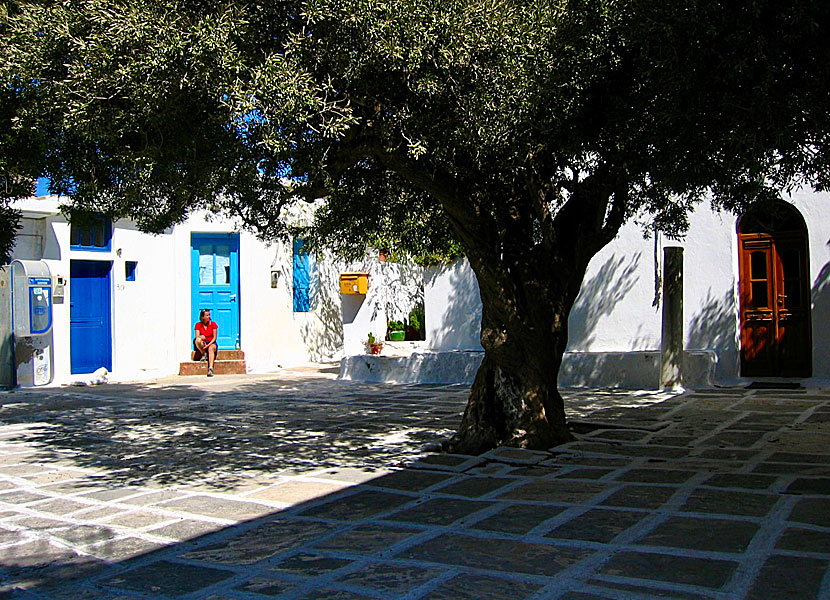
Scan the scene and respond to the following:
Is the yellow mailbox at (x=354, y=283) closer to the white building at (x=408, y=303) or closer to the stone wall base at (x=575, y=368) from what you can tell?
the white building at (x=408, y=303)

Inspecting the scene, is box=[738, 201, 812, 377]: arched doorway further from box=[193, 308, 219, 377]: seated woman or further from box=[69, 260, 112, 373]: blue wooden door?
box=[69, 260, 112, 373]: blue wooden door

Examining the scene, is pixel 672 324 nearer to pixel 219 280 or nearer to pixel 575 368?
pixel 575 368

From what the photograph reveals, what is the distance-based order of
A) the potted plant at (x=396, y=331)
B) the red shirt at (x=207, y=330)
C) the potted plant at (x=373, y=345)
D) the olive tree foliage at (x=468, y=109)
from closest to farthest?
the olive tree foliage at (x=468, y=109), the red shirt at (x=207, y=330), the potted plant at (x=373, y=345), the potted plant at (x=396, y=331)

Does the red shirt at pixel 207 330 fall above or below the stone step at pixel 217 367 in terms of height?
above

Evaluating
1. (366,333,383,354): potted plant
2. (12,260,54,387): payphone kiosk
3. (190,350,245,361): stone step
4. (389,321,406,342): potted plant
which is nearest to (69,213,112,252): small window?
(12,260,54,387): payphone kiosk

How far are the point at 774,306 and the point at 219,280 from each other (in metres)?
10.4

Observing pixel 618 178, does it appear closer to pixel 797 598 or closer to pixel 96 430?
pixel 797 598

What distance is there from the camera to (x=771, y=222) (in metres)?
10.9

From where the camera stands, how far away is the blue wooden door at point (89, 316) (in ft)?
46.1

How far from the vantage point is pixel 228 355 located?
15508mm

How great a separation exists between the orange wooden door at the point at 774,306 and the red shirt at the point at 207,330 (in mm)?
9628

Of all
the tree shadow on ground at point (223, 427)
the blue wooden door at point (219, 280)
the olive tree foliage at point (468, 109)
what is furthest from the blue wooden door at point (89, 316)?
the olive tree foliage at point (468, 109)

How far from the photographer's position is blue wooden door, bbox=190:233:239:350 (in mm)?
15672

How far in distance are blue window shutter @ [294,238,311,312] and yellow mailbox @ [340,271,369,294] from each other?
86 centimetres
